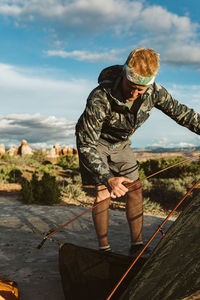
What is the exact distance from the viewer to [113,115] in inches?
103

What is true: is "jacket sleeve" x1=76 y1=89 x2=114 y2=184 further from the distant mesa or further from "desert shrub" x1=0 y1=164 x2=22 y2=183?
the distant mesa

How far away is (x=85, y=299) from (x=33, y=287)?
0.56m

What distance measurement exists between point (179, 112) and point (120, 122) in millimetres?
646

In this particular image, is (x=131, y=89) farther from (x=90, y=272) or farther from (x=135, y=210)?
(x=90, y=272)

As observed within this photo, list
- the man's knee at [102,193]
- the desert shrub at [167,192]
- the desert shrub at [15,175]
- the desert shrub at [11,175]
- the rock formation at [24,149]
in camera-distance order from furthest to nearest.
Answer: the rock formation at [24,149]
the desert shrub at [15,175]
the desert shrub at [11,175]
the desert shrub at [167,192]
the man's knee at [102,193]

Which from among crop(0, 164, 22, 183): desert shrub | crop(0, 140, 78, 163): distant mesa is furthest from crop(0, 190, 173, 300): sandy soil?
crop(0, 140, 78, 163): distant mesa

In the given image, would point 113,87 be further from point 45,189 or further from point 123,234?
point 45,189

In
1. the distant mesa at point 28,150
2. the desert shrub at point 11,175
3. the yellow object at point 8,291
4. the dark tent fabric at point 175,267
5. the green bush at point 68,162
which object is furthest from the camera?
the distant mesa at point 28,150

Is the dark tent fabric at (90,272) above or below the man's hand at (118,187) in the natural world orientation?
below

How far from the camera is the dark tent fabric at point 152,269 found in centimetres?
141

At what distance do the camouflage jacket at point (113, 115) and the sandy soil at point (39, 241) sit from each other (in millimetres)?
1064

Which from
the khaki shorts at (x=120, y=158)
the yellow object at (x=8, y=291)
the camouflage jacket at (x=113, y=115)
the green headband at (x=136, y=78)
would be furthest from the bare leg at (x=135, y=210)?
the yellow object at (x=8, y=291)

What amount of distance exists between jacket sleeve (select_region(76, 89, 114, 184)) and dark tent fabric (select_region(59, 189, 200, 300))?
2.26 ft

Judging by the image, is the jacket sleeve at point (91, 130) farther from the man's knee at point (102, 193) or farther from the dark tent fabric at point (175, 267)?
the dark tent fabric at point (175, 267)
